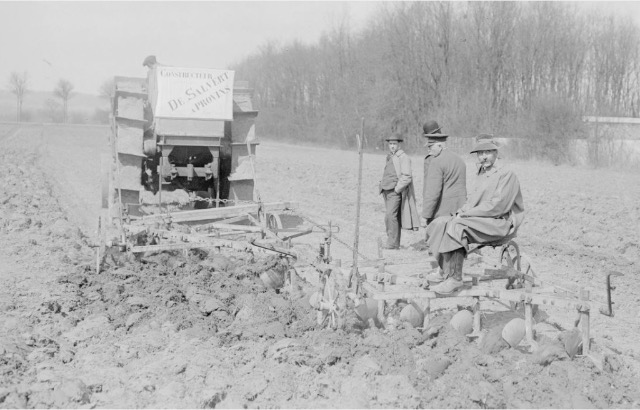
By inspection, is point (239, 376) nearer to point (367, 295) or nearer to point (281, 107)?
point (367, 295)

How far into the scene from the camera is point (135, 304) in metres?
6.80

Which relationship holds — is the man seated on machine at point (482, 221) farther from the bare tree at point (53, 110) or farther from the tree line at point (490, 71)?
the bare tree at point (53, 110)

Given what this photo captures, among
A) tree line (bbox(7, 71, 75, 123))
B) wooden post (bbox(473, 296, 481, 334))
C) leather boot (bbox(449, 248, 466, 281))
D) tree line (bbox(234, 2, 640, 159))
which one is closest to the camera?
wooden post (bbox(473, 296, 481, 334))

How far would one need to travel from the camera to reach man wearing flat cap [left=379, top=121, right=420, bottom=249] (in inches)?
400

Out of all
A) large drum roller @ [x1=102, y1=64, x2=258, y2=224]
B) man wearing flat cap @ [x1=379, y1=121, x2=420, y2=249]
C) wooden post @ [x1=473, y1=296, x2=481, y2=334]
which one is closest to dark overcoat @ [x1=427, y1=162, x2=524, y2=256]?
wooden post @ [x1=473, y1=296, x2=481, y2=334]

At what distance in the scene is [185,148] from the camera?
1120cm

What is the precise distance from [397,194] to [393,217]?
34 centimetres

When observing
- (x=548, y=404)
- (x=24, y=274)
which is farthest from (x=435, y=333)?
(x=24, y=274)

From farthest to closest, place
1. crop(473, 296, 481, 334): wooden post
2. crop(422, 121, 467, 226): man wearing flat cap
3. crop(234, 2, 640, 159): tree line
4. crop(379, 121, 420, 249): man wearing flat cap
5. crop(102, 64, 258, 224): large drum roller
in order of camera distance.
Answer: crop(234, 2, 640, 159): tree line → crop(102, 64, 258, 224): large drum roller → crop(379, 121, 420, 249): man wearing flat cap → crop(422, 121, 467, 226): man wearing flat cap → crop(473, 296, 481, 334): wooden post

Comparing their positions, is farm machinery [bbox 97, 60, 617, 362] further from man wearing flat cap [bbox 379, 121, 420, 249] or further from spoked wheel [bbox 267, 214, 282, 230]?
man wearing flat cap [bbox 379, 121, 420, 249]

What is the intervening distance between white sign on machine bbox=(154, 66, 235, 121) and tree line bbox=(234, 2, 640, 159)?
55.8 ft

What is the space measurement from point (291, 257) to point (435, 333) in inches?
89.6

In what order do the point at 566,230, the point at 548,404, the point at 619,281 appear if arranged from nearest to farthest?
1. the point at 548,404
2. the point at 619,281
3. the point at 566,230

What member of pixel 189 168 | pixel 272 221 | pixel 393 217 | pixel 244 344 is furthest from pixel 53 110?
pixel 244 344
